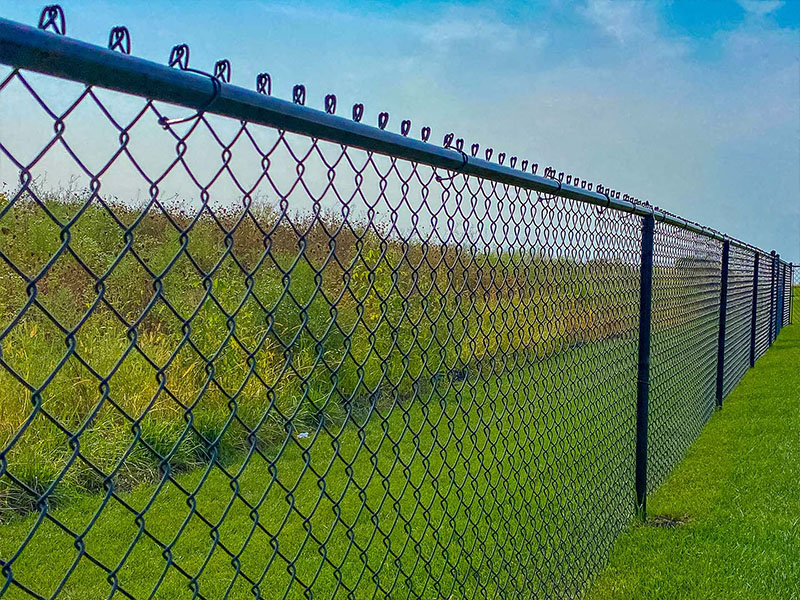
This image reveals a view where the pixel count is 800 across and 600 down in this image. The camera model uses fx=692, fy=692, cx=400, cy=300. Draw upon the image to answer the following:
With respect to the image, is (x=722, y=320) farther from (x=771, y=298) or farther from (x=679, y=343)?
(x=771, y=298)

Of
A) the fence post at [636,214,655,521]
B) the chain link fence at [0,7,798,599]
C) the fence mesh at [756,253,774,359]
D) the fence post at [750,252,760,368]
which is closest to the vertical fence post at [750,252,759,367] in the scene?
the fence post at [750,252,760,368]

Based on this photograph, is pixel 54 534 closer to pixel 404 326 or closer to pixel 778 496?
pixel 404 326

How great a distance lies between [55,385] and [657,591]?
4341mm

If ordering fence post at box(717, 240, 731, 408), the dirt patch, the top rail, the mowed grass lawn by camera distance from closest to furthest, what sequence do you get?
the top rail → the mowed grass lawn → the dirt patch → fence post at box(717, 240, 731, 408)

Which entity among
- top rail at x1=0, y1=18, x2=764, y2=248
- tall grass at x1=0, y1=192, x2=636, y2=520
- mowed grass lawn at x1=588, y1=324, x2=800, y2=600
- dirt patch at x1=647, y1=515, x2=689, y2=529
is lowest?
dirt patch at x1=647, y1=515, x2=689, y2=529

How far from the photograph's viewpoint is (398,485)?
Answer: 15.8ft

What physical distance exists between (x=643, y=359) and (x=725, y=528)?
3.54 feet

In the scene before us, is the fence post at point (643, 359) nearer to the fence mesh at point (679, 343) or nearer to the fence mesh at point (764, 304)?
the fence mesh at point (679, 343)

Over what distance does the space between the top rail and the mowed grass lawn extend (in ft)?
8.12

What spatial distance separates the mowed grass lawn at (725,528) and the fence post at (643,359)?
25 cm

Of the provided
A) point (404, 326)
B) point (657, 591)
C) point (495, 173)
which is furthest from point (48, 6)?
point (404, 326)

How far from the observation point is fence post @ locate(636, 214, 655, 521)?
4.25 meters

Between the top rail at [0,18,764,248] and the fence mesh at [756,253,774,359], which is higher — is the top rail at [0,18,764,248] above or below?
above

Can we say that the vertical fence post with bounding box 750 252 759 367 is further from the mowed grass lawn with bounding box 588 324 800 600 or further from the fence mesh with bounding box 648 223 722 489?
the mowed grass lawn with bounding box 588 324 800 600
